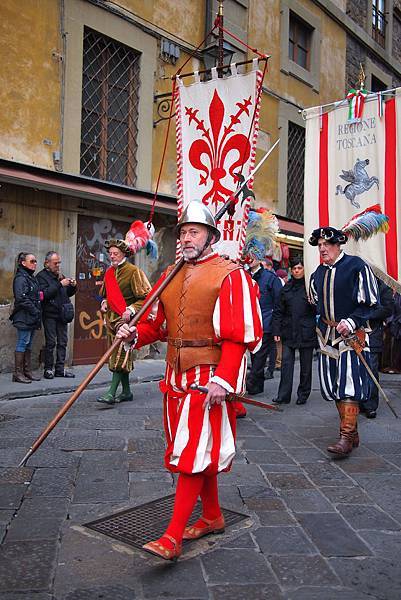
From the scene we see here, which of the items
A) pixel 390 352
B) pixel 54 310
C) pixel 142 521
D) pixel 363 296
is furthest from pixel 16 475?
pixel 390 352

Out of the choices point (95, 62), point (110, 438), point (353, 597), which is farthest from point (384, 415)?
point (95, 62)

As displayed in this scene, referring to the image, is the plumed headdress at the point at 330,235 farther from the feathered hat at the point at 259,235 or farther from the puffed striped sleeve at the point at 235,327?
the puffed striped sleeve at the point at 235,327

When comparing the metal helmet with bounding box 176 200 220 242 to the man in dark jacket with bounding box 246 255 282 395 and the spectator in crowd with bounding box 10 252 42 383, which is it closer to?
the man in dark jacket with bounding box 246 255 282 395

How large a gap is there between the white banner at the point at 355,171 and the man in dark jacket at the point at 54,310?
11.9ft

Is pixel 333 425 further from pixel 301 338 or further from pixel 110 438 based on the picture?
pixel 110 438

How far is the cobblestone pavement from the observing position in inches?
113

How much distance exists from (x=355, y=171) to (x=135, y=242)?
2.91m

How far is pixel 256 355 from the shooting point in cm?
788

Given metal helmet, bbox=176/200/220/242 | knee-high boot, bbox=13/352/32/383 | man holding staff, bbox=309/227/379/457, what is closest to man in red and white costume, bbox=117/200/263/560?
metal helmet, bbox=176/200/220/242

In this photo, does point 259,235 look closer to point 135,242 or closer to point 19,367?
point 135,242

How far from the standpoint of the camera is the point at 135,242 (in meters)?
7.02

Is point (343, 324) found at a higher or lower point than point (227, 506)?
higher

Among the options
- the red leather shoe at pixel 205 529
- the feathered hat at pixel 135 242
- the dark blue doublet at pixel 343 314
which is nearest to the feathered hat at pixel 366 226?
the dark blue doublet at pixel 343 314

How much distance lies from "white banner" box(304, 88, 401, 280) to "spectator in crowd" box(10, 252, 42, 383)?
147 inches
